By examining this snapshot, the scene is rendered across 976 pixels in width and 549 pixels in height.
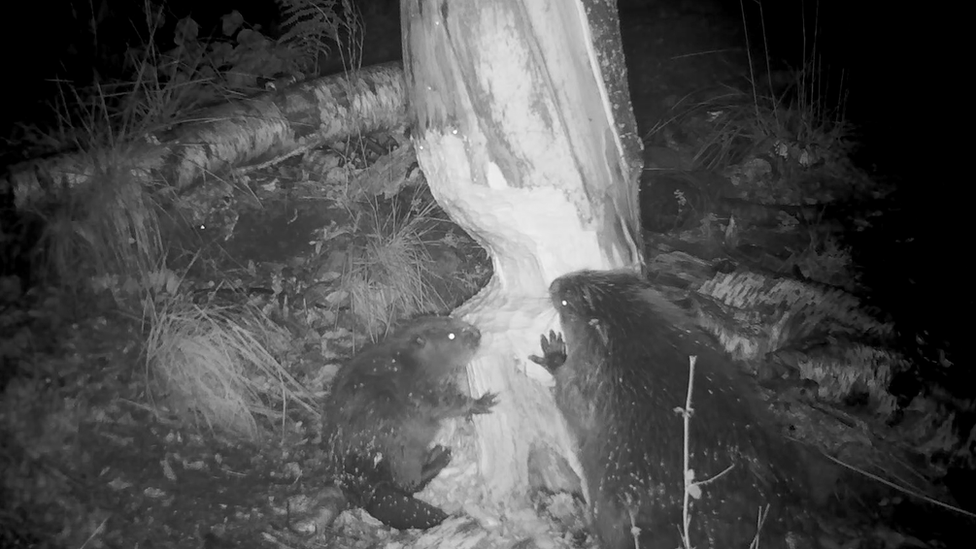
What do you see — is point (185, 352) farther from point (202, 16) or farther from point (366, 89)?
point (202, 16)

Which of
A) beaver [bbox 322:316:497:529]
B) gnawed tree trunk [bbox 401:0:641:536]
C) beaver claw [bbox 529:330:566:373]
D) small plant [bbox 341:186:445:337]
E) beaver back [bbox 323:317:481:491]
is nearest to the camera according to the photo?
gnawed tree trunk [bbox 401:0:641:536]

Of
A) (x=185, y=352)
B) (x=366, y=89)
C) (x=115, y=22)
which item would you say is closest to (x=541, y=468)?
(x=185, y=352)

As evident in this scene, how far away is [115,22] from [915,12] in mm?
7251

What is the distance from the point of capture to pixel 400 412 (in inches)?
117

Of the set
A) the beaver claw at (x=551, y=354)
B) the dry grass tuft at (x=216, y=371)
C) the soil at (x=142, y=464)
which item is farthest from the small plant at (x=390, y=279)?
the beaver claw at (x=551, y=354)

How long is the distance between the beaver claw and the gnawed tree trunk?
77 millimetres

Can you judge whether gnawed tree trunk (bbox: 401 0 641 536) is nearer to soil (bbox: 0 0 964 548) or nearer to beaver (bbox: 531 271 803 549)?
beaver (bbox: 531 271 803 549)

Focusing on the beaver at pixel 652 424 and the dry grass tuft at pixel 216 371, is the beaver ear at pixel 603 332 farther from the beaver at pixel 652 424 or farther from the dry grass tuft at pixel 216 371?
the dry grass tuft at pixel 216 371

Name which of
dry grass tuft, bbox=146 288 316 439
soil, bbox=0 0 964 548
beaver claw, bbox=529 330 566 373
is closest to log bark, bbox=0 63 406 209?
soil, bbox=0 0 964 548

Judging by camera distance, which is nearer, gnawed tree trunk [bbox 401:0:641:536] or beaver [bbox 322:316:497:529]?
gnawed tree trunk [bbox 401:0:641:536]

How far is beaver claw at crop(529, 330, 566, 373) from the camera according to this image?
2.32 metres

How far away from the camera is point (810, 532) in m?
2.13

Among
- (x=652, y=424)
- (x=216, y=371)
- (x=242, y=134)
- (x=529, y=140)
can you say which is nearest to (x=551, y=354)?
(x=652, y=424)

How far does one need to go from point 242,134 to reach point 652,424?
3.21 meters
